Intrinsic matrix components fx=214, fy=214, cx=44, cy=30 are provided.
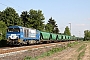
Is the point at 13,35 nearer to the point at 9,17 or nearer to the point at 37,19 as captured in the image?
the point at 9,17

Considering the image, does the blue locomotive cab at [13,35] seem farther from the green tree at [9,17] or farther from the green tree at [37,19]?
the green tree at [37,19]

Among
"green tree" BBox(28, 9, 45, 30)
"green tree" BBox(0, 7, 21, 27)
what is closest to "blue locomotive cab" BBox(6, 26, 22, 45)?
"green tree" BBox(0, 7, 21, 27)

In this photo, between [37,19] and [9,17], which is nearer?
[9,17]

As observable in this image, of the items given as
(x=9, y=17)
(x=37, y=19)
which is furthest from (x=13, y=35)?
(x=37, y=19)

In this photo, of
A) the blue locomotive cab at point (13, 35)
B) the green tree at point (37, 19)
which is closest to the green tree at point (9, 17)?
the green tree at point (37, 19)

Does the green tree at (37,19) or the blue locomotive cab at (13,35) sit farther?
the green tree at (37,19)

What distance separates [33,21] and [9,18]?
2198 cm

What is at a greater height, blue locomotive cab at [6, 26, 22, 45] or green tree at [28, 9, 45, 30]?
green tree at [28, 9, 45, 30]

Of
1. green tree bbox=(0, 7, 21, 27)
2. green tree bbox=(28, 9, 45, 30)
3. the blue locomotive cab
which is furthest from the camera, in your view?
green tree bbox=(28, 9, 45, 30)

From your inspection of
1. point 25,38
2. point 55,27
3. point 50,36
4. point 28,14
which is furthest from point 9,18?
point 55,27

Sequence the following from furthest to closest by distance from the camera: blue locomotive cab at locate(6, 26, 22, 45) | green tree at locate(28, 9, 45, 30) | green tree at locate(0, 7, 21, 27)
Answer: green tree at locate(28, 9, 45, 30) → green tree at locate(0, 7, 21, 27) → blue locomotive cab at locate(6, 26, 22, 45)

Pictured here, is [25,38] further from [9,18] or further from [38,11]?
[38,11]

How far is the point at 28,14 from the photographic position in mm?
101062

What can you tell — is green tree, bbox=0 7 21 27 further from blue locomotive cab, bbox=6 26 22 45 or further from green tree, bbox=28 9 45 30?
blue locomotive cab, bbox=6 26 22 45
